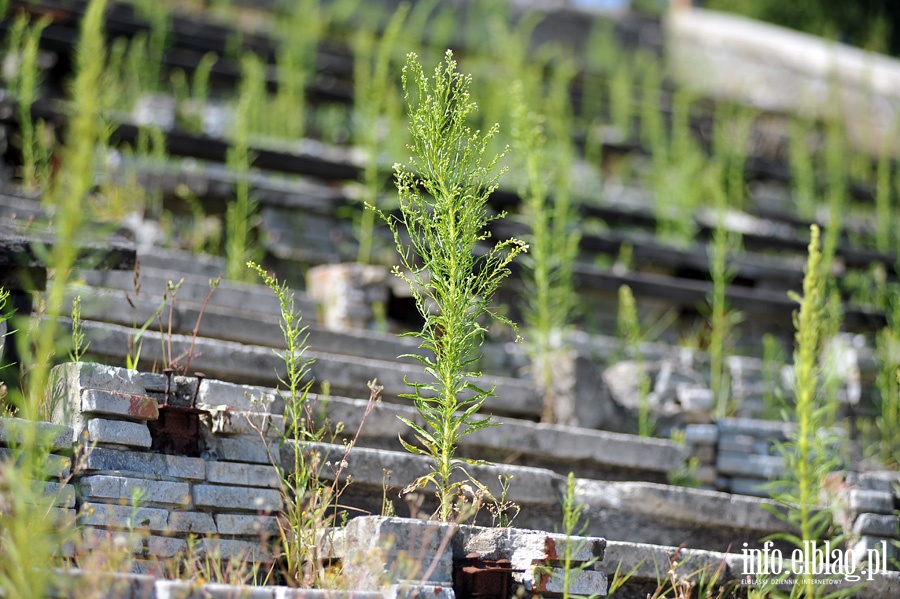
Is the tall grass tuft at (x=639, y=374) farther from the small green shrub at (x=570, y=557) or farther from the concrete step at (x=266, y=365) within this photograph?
the small green shrub at (x=570, y=557)

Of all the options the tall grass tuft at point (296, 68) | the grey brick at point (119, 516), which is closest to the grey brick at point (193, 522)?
the grey brick at point (119, 516)

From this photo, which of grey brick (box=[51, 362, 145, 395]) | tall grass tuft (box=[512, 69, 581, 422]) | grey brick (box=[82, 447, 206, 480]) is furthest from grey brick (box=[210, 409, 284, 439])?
tall grass tuft (box=[512, 69, 581, 422])

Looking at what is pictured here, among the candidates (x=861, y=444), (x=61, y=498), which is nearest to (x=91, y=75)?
(x=61, y=498)

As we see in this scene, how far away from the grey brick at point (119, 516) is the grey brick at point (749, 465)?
240cm

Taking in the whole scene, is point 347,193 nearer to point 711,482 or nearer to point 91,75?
point 711,482

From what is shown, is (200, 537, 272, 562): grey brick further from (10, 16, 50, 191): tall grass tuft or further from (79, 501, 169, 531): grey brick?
(10, 16, 50, 191): tall grass tuft

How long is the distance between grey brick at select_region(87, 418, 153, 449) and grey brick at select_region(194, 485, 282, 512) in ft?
0.63

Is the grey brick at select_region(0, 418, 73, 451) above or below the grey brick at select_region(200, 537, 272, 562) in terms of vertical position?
above

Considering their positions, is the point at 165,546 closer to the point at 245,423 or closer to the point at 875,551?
the point at 245,423

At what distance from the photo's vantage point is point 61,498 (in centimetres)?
259

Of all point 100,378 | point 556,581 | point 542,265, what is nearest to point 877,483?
point 542,265

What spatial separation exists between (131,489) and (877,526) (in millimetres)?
2388

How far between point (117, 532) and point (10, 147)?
3589mm

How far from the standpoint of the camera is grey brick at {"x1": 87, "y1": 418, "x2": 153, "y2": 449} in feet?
8.84
